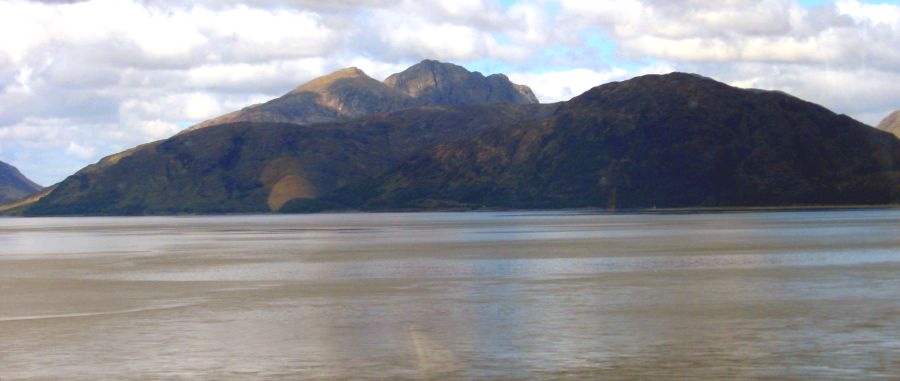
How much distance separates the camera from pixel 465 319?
38344 mm

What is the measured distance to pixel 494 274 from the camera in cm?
6016

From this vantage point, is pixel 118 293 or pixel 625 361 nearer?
pixel 625 361

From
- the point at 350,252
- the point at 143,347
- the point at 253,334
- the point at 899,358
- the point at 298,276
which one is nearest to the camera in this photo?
the point at 899,358

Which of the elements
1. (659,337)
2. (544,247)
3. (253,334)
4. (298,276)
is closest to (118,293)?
(298,276)

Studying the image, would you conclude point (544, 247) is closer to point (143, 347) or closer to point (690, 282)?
point (690, 282)

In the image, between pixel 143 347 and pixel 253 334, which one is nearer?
pixel 143 347

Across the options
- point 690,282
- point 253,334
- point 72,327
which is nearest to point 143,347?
point 253,334

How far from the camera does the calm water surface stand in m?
28.3

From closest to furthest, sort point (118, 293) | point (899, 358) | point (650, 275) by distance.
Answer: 1. point (899, 358)
2. point (118, 293)
3. point (650, 275)

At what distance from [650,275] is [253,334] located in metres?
28.1

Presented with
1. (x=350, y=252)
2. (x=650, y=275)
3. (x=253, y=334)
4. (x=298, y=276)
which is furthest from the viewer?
(x=350, y=252)

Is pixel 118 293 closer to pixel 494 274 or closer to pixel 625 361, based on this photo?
pixel 494 274

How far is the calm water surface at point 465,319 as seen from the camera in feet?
92.8

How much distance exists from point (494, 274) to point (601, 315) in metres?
21.5
